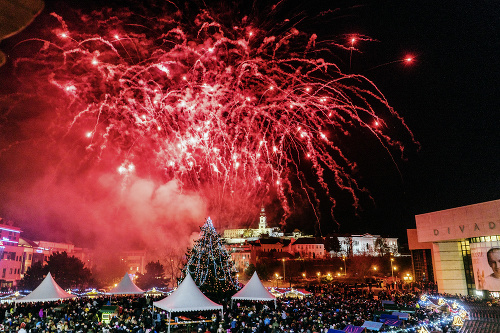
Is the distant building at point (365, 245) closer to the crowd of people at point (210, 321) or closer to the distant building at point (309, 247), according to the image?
the distant building at point (309, 247)

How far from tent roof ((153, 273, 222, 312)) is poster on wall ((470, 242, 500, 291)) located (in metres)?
22.5

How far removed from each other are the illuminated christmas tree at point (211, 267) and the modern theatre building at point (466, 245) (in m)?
19.6

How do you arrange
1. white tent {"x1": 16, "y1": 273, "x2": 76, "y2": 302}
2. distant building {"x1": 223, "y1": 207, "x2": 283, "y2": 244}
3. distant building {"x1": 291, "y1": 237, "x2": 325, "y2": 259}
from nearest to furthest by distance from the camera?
1. white tent {"x1": 16, "y1": 273, "x2": 76, "y2": 302}
2. distant building {"x1": 291, "y1": 237, "x2": 325, "y2": 259}
3. distant building {"x1": 223, "y1": 207, "x2": 283, "y2": 244}

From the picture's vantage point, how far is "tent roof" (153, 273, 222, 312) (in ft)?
55.6

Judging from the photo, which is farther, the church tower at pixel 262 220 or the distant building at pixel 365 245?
the church tower at pixel 262 220

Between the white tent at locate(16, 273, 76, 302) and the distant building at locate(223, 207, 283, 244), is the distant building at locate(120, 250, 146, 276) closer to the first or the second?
the distant building at locate(223, 207, 283, 244)

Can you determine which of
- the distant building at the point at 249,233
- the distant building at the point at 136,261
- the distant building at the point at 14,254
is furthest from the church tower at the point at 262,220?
the distant building at the point at 14,254

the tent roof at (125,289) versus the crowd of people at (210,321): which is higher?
the tent roof at (125,289)

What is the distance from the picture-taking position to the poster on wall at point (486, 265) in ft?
89.7

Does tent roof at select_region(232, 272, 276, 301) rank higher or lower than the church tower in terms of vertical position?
lower

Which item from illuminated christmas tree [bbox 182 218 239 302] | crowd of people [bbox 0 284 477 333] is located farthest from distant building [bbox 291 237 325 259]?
crowd of people [bbox 0 284 477 333]

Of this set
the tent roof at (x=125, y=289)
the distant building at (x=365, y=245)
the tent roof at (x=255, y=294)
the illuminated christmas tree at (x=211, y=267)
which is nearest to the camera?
the tent roof at (x=255, y=294)

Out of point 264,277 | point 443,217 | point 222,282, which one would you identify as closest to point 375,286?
point 264,277

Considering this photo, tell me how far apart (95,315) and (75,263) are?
3855 centimetres
